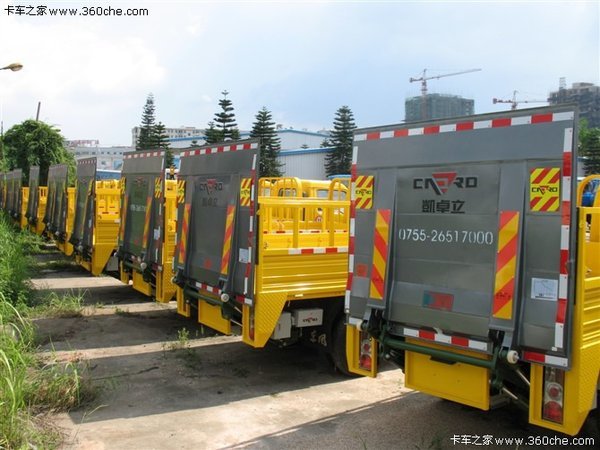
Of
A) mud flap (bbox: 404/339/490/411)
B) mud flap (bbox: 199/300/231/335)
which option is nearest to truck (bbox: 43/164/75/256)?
mud flap (bbox: 199/300/231/335)

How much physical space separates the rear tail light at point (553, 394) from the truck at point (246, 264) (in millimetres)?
2551

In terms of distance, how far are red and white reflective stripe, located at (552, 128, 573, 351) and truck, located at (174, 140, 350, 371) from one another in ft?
8.78

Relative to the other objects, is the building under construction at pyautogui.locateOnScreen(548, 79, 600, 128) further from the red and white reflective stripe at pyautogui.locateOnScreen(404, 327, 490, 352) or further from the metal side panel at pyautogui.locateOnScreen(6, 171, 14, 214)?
the red and white reflective stripe at pyautogui.locateOnScreen(404, 327, 490, 352)

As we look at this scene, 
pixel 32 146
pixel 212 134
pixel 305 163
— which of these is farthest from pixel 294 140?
pixel 32 146

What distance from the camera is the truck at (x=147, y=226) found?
6.95m

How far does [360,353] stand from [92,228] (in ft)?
20.5

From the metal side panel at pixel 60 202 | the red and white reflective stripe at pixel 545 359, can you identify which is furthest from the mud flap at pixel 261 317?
the metal side panel at pixel 60 202

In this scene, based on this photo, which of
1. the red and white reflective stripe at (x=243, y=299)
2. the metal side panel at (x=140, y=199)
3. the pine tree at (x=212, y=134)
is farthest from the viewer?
the pine tree at (x=212, y=134)

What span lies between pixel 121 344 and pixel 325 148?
43.2 meters

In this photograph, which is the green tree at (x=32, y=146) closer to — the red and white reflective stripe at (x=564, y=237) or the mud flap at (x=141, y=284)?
the mud flap at (x=141, y=284)

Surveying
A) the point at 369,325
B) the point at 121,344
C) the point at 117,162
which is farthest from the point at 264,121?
the point at 117,162

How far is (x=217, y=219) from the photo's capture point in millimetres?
5699

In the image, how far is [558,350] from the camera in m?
3.15

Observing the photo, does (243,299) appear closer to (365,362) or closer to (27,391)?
(365,362)
